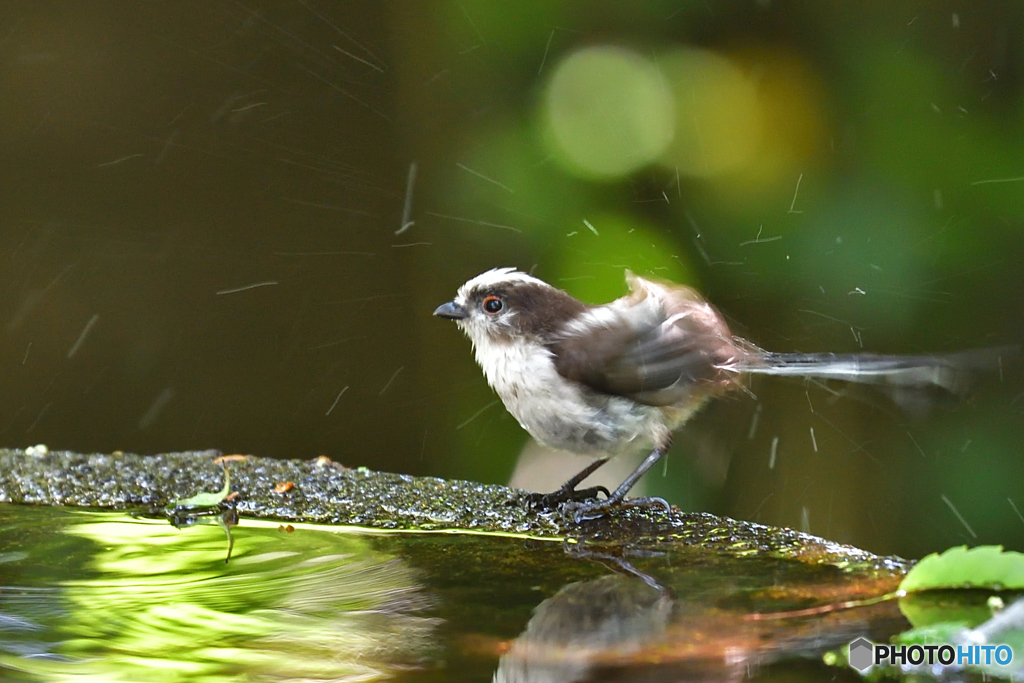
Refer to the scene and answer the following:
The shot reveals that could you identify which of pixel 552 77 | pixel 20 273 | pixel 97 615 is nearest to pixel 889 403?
pixel 552 77

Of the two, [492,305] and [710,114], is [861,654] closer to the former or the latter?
[492,305]

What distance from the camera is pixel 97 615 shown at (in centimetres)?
162

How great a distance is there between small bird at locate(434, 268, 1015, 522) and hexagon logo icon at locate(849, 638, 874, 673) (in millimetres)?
1175

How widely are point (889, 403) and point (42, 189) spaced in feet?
13.1

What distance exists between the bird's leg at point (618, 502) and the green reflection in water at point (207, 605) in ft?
1.66

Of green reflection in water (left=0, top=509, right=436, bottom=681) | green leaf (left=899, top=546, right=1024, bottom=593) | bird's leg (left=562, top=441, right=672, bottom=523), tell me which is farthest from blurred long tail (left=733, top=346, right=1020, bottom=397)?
green reflection in water (left=0, top=509, right=436, bottom=681)

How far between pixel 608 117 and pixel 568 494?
140 centimetres

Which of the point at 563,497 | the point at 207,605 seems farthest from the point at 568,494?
the point at 207,605

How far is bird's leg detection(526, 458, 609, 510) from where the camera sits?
8.21 feet

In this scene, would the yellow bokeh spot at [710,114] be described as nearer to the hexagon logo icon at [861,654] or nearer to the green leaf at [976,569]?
the green leaf at [976,569]

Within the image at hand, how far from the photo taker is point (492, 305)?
2957 mm

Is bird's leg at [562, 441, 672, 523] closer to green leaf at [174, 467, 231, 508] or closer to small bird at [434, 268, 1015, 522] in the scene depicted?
small bird at [434, 268, 1015, 522]

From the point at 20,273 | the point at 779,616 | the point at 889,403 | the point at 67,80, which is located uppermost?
the point at 67,80

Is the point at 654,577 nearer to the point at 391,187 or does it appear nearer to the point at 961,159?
the point at 961,159
